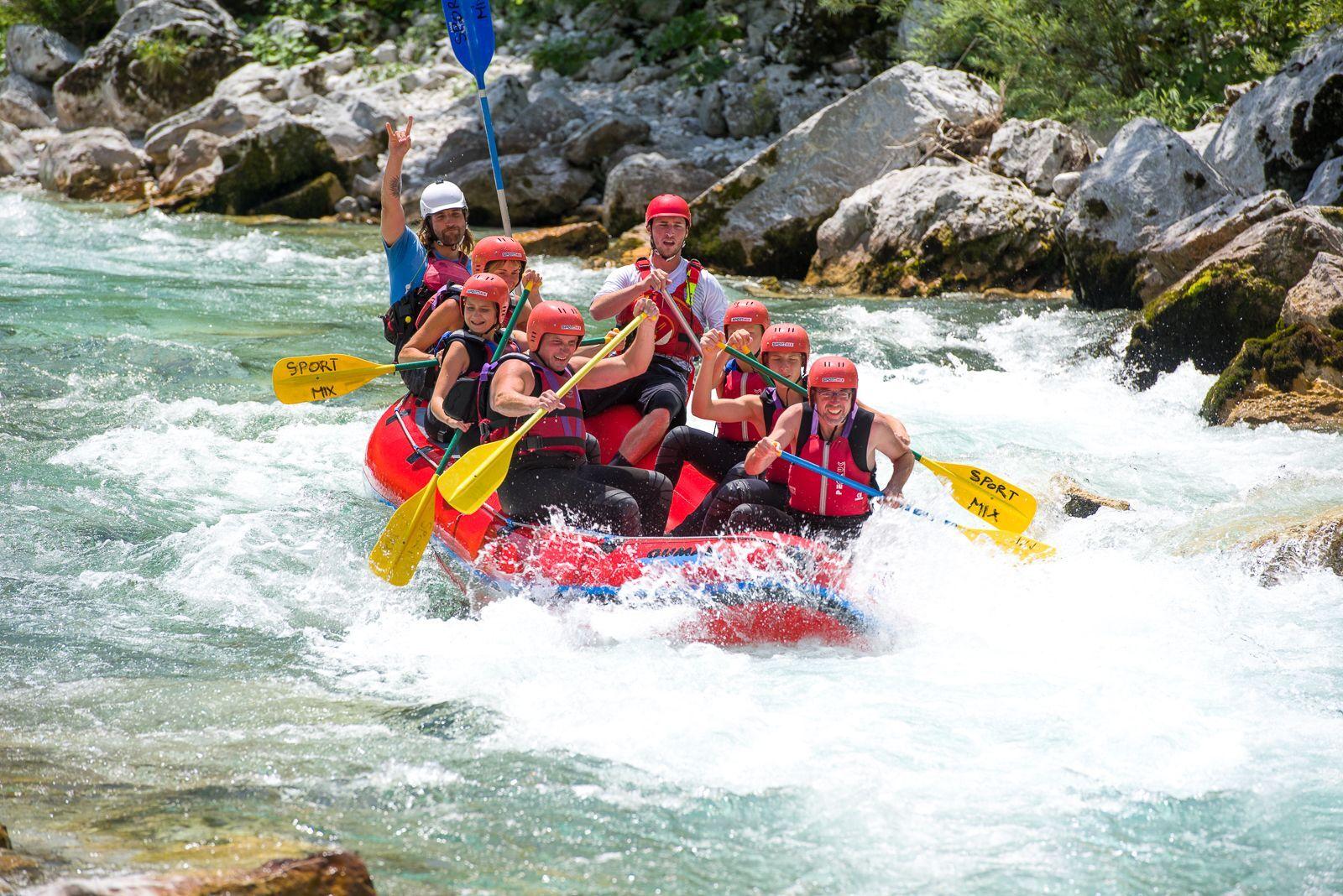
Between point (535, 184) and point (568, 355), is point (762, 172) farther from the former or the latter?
point (568, 355)

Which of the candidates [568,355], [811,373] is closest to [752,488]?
[811,373]

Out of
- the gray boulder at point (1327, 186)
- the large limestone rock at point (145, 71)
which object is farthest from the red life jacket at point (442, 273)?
Result: the large limestone rock at point (145, 71)

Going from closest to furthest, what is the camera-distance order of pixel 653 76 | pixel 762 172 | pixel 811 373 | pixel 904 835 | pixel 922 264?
pixel 904 835
pixel 811 373
pixel 922 264
pixel 762 172
pixel 653 76

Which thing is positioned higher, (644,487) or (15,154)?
(644,487)

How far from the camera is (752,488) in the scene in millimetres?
4895

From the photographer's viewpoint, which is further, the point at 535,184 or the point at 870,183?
the point at 535,184

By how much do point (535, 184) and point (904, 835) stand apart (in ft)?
41.5

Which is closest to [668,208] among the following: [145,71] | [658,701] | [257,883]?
[658,701]

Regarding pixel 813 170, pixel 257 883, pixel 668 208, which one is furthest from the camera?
pixel 813 170

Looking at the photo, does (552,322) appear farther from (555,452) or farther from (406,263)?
(406,263)

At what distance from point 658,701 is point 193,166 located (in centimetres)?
1488

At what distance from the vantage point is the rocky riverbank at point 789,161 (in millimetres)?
8500

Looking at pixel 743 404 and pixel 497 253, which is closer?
pixel 743 404

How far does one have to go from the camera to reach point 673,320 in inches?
227
